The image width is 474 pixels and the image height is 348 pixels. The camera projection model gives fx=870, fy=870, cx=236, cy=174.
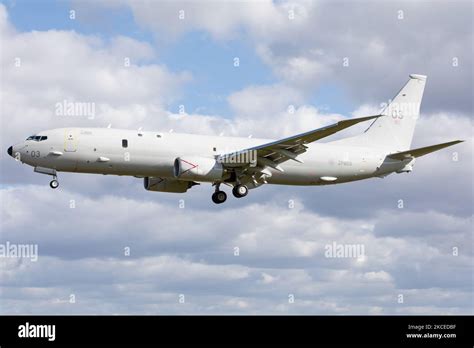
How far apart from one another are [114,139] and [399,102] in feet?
85.1

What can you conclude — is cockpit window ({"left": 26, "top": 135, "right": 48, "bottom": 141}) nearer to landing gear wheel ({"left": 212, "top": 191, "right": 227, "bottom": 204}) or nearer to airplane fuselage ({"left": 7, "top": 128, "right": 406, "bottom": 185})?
airplane fuselage ({"left": 7, "top": 128, "right": 406, "bottom": 185})

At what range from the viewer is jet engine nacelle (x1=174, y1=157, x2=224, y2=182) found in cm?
5834

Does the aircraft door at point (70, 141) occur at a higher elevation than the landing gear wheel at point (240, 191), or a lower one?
higher

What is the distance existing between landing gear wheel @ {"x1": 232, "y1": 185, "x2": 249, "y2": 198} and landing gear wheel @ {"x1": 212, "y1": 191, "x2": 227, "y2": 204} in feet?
3.72

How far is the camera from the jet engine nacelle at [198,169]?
5834 cm

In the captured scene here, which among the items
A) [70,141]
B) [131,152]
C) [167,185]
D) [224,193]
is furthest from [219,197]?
[70,141]

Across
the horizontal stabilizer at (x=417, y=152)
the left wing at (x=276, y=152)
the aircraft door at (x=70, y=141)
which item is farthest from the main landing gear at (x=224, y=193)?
the horizontal stabilizer at (x=417, y=152)

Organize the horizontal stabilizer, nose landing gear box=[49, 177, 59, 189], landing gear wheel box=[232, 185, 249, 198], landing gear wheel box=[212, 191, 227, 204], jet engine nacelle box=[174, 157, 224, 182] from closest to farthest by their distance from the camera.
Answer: nose landing gear box=[49, 177, 59, 189], jet engine nacelle box=[174, 157, 224, 182], the horizontal stabilizer, landing gear wheel box=[232, 185, 249, 198], landing gear wheel box=[212, 191, 227, 204]

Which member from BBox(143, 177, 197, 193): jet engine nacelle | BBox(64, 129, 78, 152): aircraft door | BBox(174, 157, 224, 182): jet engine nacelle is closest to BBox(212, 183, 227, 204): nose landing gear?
BBox(143, 177, 197, 193): jet engine nacelle

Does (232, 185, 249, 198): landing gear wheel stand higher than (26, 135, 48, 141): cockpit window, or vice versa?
(26, 135, 48, 141): cockpit window

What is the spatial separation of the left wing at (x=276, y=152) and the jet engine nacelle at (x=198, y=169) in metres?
0.67

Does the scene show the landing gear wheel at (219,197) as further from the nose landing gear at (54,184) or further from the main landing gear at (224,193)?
the nose landing gear at (54,184)

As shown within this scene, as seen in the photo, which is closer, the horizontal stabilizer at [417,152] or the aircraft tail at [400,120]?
the horizontal stabilizer at [417,152]
